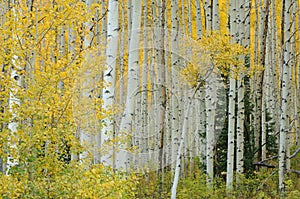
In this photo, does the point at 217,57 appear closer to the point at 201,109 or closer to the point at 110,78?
the point at 110,78

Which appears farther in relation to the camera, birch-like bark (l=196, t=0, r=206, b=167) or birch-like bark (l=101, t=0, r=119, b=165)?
birch-like bark (l=196, t=0, r=206, b=167)

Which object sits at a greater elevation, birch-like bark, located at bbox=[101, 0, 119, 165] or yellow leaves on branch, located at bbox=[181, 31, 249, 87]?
yellow leaves on branch, located at bbox=[181, 31, 249, 87]

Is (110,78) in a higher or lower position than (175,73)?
lower

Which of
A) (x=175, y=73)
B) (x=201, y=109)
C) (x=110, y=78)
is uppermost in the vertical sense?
(x=175, y=73)

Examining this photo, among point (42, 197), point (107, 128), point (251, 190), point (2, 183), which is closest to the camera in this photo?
point (2, 183)

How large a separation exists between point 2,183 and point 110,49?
2231 mm

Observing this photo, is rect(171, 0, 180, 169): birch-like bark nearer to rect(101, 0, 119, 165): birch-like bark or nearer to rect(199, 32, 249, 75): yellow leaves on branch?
rect(199, 32, 249, 75): yellow leaves on branch

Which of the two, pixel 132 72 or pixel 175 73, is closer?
pixel 132 72

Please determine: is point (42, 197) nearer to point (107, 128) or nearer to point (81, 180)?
point (81, 180)

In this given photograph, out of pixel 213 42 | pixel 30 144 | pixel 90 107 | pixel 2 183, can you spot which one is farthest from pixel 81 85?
pixel 213 42

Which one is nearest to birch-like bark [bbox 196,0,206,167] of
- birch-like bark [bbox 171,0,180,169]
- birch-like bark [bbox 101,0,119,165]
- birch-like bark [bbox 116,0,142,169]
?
birch-like bark [bbox 171,0,180,169]

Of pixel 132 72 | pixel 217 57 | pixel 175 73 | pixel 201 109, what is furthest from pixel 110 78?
pixel 201 109

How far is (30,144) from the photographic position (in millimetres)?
5211

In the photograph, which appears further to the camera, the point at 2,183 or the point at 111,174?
the point at 111,174
